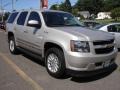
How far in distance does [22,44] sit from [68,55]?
3186 millimetres

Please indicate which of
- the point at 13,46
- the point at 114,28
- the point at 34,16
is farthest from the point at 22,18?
the point at 114,28

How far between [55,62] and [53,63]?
0.11m

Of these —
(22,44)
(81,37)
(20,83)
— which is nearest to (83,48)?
(81,37)

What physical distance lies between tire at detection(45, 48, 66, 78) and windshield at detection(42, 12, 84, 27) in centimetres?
97

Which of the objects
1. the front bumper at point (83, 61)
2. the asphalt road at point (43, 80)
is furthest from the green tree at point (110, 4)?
the front bumper at point (83, 61)

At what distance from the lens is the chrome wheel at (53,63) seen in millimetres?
7148

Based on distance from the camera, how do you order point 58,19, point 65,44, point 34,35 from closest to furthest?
point 65,44 < point 34,35 < point 58,19

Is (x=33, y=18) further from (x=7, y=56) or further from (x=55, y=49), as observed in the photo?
(x=7, y=56)

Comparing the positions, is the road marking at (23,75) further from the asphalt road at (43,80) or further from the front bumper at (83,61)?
the front bumper at (83,61)

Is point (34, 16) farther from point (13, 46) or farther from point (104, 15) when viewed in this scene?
point (104, 15)

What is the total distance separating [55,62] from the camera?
283 inches

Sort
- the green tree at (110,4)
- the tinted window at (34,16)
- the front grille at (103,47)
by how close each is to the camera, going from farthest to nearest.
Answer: the green tree at (110,4) < the tinted window at (34,16) < the front grille at (103,47)

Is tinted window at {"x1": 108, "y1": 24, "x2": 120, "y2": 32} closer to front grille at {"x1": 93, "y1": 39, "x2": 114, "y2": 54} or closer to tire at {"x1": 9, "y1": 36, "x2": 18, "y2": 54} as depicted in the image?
tire at {"x1": 9, "y1": 36, "x2": 18, "y2": 54}

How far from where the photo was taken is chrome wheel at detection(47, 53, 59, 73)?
23.5 ft
